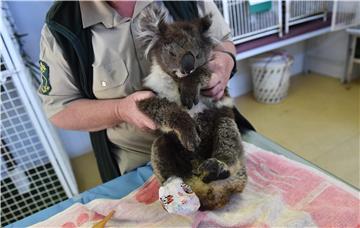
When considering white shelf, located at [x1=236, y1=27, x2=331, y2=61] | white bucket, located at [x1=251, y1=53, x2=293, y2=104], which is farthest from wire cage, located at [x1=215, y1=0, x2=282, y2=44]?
white bucket, located at [x1=251, y1=53, x2=293, y2=104]

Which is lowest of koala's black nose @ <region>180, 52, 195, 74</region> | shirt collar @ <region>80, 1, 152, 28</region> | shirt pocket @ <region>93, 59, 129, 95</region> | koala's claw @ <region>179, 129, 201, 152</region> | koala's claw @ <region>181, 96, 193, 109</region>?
koala's claw @ <region>179, 129, 201, 152</region>

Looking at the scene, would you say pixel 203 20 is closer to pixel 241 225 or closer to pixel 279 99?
pixel 241 225

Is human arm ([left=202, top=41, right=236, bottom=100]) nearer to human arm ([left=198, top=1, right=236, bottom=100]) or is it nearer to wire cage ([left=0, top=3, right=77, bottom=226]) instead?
human arm ([left=198, top=1, right=236, bottom=100])

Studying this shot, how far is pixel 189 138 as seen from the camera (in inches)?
31.2

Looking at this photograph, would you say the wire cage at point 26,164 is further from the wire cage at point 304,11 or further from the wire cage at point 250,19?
the wire cage at point 304,11

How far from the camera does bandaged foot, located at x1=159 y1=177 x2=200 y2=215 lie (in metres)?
0.76

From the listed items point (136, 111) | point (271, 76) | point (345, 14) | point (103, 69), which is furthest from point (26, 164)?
point (345, 14)

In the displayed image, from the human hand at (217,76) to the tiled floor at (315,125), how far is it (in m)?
1.07

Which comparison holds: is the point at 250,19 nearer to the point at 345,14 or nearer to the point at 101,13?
the point at 345,14

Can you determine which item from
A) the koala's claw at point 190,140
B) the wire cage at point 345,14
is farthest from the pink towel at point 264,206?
the wire cage at point 345,14

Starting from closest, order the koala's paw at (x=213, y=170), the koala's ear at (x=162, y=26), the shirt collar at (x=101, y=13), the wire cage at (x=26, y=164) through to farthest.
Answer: the koala's paw at (x=213, y=170), the koala's ear at (x=162, y=26), the shirt collar at (x=101, y=13), the wire cage at (x=26, y=164)

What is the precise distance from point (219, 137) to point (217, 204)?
0.19 meters

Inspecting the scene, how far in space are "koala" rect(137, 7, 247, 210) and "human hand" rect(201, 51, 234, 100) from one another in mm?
26

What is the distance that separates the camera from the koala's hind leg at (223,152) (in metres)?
0.75
